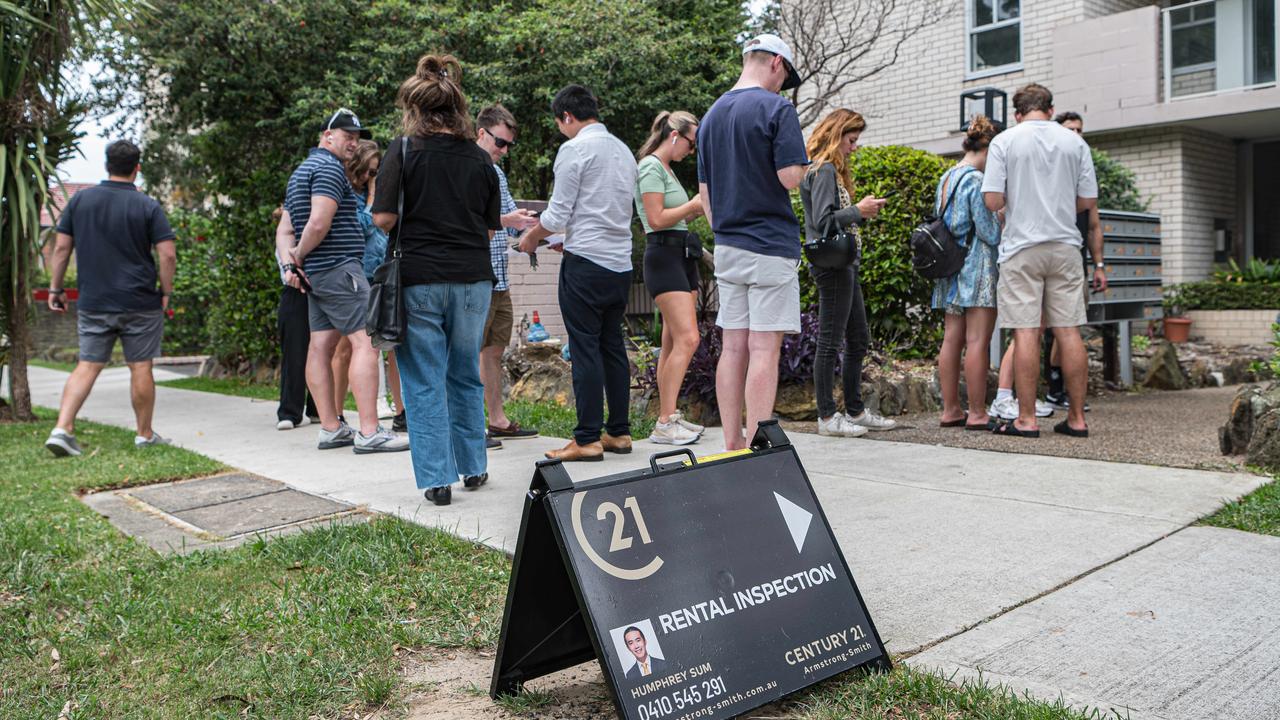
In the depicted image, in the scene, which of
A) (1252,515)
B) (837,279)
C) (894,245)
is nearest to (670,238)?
(837,279)

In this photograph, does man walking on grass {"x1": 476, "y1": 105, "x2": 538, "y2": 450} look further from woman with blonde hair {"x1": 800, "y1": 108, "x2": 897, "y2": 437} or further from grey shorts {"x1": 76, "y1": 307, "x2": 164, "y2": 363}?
grey shorts {"x1": 76, "y1": 307, "x2": 164, "y2": 363}

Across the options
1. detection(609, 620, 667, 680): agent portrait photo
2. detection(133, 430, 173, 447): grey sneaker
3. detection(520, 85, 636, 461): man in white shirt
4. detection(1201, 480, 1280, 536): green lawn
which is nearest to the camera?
detection(609, 620, 667, 680): agent portrait photo

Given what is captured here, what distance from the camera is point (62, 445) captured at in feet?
20.6

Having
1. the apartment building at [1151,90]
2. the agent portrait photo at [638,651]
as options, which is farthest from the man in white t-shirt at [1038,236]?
the apartment building at [1151,90]

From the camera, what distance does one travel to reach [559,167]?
5094 mm

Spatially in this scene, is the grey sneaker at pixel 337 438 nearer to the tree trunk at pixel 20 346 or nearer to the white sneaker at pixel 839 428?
the white sneaker at pixel 839 428

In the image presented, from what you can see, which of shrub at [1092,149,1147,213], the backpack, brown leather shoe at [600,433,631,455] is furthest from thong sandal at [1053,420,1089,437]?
shrub at [1092,149,1147,213]

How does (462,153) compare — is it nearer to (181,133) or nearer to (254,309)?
(254,309)

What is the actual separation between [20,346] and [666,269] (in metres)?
5.97

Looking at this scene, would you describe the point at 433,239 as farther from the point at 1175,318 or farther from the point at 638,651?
the point at 1175,318

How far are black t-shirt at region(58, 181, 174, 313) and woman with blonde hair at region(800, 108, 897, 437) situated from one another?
4.30 m

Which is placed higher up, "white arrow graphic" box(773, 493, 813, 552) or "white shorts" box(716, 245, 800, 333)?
"white shorts" box(716, 245, 800, 333)

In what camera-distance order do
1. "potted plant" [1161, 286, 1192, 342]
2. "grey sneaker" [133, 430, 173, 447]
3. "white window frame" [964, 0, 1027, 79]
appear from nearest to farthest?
"grey sneaker" [133, 430, 173, 447], "potted plant" [1161, 286, 1192, 342], "white window frame" [964, 0, 1027, 79]

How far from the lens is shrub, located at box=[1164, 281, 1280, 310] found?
1262 centimetres
